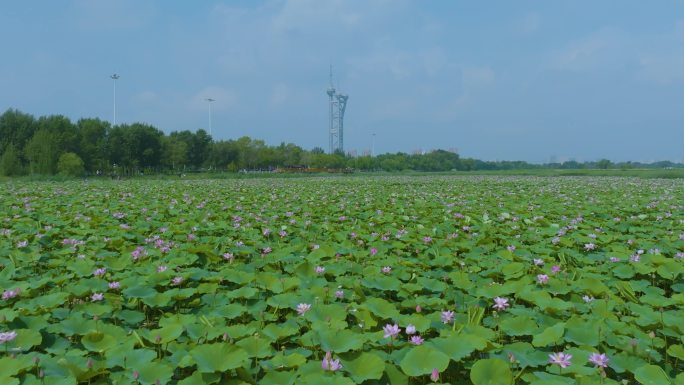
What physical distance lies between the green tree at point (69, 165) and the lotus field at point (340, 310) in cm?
3271

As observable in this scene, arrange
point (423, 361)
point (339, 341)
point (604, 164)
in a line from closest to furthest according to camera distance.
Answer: point (423, 361), point (339, 341), point (604, 164)

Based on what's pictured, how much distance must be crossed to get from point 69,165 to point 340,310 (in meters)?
37.1

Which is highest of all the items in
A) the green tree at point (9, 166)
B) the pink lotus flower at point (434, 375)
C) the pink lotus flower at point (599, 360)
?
the green tree at point (9, 166)

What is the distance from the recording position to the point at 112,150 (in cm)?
4259

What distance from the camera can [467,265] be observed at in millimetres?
3424

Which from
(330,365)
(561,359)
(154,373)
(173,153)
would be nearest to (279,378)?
(330,365)

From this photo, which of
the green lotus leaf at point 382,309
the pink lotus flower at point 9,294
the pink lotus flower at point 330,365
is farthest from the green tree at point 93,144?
the pink lotus flower at point 330,365

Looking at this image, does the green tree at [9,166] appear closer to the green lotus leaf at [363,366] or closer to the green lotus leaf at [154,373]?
the green lotus leaf at [154,373]

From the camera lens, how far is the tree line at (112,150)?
32.9 metres

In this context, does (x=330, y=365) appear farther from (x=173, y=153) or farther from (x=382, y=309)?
(x=173, y=153)

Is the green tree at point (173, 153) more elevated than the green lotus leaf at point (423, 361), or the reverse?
the green tree at point (173, 153)

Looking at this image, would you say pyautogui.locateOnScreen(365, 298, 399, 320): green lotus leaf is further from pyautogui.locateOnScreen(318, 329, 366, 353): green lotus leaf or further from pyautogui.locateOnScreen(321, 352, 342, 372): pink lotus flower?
pyautogui.locateOnScreen(321, 352, 342, 372): pink lotus flower

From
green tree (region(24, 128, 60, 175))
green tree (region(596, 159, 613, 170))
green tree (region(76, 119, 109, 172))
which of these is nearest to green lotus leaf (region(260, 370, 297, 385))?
green tree (region(24, 128, 60, 175))

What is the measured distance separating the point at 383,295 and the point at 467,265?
978 millimetres
